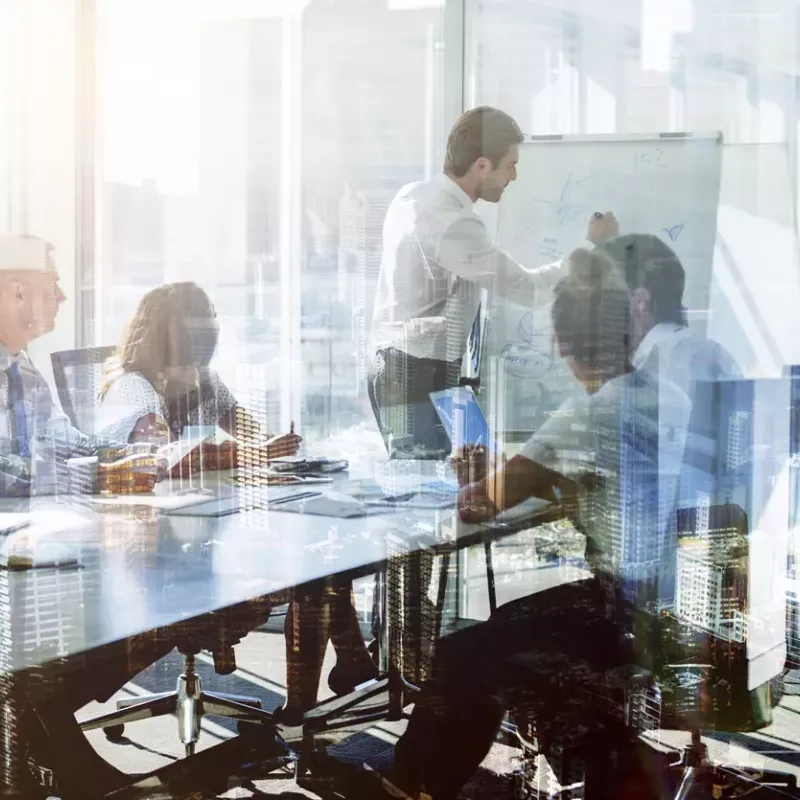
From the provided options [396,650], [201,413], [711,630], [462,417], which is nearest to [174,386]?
[201,413]

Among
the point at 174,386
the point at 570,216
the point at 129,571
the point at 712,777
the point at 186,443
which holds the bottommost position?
the point at 712,777

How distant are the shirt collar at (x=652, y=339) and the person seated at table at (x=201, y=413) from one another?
0.70 m

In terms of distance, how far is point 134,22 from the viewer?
156 centimetres

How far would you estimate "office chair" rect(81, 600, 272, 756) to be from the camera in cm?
149

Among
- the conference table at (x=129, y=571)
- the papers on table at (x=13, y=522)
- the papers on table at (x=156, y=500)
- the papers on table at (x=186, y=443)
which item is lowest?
the conference table at (x=129, y=571)

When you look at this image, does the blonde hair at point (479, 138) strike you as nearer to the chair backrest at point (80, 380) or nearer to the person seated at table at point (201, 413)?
the person seated at table at point (201, 413)

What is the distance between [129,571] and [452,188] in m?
0.96

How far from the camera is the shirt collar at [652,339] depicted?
1639 mm

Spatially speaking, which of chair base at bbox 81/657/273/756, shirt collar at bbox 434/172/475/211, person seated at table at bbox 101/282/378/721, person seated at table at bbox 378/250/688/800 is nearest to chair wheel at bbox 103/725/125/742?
chair base at bbox 81/657/273/756

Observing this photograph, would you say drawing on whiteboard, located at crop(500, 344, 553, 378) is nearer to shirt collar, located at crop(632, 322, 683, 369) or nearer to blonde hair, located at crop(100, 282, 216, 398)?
shirt collar, located at crop(632, 322, 683, 369)

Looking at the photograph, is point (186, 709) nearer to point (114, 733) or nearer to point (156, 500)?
point (114, 733)

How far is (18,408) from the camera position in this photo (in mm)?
1550

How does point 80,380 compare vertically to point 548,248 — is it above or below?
below

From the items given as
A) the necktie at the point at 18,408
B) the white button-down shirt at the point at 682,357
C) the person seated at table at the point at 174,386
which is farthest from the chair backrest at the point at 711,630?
the necktie at the point at 18,408
